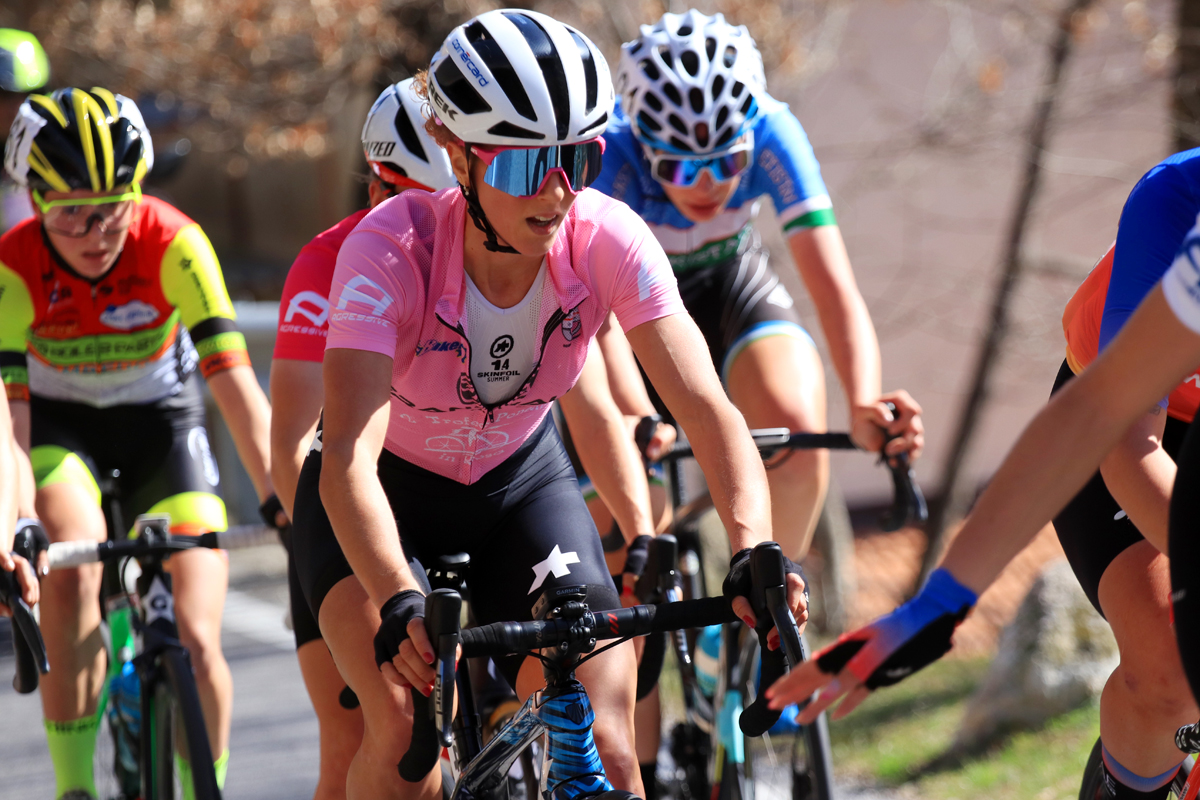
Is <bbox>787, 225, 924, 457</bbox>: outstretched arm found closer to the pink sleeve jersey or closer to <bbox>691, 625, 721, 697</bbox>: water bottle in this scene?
<bbox>691, 625, 721, 697</bbox>: water bottle

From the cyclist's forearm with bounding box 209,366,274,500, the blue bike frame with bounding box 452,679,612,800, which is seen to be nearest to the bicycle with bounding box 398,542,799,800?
the blue bike frame with bounding box 452,679,612,800

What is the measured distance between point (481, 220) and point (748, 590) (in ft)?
3.30

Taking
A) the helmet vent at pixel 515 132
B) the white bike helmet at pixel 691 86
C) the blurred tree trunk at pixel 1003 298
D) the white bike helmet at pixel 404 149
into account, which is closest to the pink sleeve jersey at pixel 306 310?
the white bike helmet at pixel 404 149

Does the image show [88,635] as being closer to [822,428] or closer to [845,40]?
[822,428]

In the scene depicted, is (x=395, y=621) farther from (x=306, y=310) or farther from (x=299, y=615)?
(x=306, y=310)

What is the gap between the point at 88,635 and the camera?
161 inches

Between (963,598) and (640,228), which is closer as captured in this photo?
(963,598)

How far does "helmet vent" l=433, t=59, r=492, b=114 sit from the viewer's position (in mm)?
2662

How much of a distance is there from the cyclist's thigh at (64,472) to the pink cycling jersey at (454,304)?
5.29ft

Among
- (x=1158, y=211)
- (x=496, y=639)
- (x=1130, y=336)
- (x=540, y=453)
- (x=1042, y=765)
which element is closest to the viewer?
(x=1130, y=336)

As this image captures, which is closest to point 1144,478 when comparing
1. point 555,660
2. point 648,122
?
point 555,660

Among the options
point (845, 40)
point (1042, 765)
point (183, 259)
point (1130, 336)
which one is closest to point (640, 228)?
point (1130, 336)

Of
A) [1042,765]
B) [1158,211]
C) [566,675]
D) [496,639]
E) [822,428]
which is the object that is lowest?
[1042,765]

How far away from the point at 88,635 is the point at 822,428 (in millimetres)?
2554
